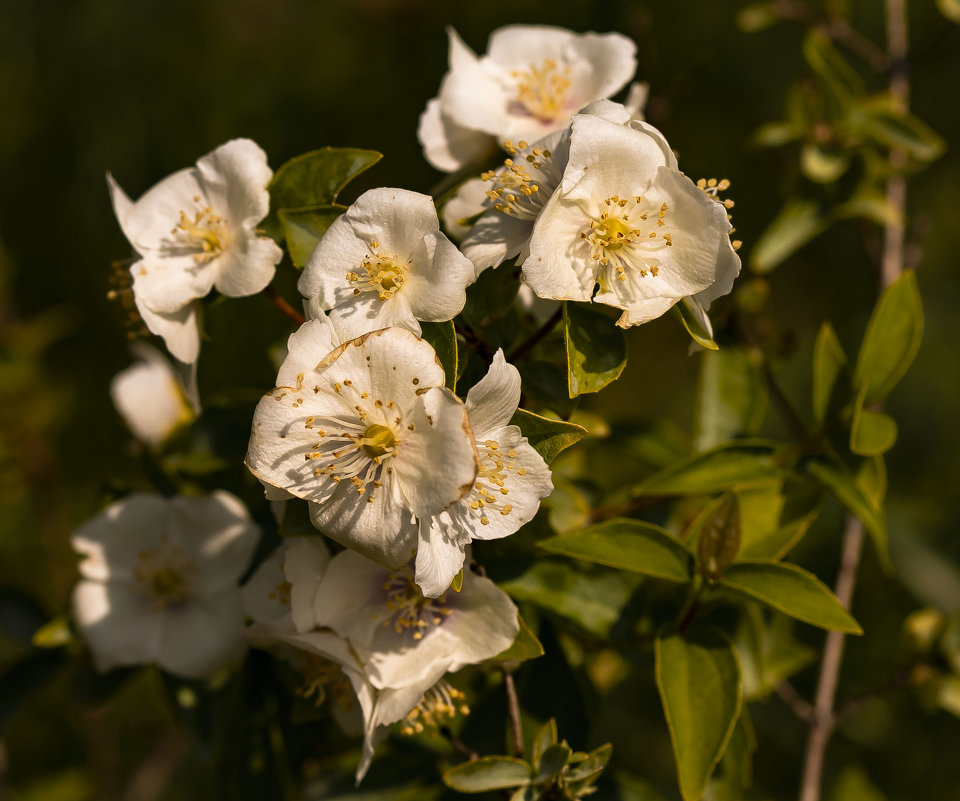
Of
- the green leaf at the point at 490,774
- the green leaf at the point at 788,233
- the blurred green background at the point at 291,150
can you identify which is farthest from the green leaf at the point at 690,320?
the blurred green background at the point at 291,150

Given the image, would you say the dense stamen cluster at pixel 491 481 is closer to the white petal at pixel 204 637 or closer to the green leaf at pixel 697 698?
the green leaf at pixel 697 698

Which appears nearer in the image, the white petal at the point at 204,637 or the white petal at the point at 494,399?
the white petal at the point at 494,399

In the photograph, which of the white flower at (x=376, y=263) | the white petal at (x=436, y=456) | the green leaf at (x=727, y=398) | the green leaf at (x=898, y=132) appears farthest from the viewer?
the green leaf at (x=898, y=132)

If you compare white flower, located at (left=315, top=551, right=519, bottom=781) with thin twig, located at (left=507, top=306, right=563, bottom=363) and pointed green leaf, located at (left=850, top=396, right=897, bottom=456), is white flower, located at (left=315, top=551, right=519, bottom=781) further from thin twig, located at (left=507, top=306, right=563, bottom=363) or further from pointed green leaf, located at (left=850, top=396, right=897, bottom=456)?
pointed green leaf, located at (left=850, top=396, right=897, bottom=456)

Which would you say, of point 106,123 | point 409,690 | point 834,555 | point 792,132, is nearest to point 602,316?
point 409,690

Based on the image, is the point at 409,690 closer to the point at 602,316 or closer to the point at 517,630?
the point at 517,630

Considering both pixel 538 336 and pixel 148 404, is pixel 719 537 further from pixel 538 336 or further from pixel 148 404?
pixel 148 404

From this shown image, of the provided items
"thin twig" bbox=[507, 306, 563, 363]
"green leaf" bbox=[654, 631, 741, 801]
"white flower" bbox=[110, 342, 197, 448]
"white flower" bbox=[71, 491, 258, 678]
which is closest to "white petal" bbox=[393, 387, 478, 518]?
"thin twig" bbox=[507, 306, 563, 363]
